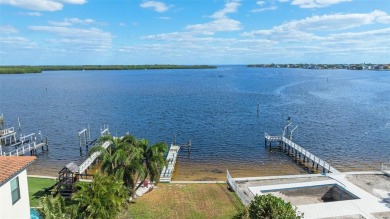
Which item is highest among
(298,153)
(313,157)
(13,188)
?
(13,188)

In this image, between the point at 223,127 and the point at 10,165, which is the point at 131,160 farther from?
the point at 223,127

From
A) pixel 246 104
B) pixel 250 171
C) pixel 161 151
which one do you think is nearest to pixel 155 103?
pixel 246 104

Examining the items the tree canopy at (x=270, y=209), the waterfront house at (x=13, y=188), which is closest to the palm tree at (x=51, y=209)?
the waterfront house at (x=13, y=188)

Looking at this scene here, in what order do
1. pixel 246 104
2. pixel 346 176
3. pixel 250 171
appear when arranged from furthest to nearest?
pixel 246 104, pixel 250 171, pixel 346 176

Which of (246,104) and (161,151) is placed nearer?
(161,151)

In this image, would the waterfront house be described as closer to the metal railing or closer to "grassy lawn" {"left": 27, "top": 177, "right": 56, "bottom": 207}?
"grassy lawn" {"left": 27, "top": 177, "right": 56, "bottom": 207}

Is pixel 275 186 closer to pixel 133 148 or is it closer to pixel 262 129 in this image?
pixel 133 148

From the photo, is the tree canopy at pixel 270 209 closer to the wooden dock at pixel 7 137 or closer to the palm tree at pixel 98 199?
the palm tree at pixel 98 199

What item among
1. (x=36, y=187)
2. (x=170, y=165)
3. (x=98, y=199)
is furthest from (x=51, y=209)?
(x=170, y=165)
